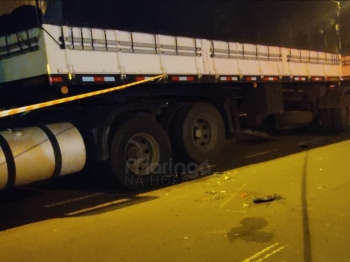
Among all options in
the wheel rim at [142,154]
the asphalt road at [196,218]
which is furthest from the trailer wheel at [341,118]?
the wheel rim at [142,154]

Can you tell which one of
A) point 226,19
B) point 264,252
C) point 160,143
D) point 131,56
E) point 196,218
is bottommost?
point 264,252

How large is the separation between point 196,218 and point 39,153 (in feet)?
7.97

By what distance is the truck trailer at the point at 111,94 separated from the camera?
6090mm

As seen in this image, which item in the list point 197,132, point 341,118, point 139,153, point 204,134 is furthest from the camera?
point 341,118

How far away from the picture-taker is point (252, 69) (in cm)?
957

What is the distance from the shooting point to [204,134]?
28.5 feet

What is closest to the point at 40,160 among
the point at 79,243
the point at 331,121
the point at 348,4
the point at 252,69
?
the point at 79,243

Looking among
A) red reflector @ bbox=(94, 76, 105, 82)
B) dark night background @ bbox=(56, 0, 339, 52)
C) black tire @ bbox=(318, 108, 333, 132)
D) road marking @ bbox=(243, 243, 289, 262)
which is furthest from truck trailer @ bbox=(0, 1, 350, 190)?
black tire @ bbox=(318, 108, 333, 132)

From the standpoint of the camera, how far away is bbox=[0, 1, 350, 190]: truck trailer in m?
6.09

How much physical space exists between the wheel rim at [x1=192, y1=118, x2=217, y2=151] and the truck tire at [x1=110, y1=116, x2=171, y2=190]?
100 centimetres

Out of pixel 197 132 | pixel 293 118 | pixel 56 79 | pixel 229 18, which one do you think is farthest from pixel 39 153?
pixel 293 118

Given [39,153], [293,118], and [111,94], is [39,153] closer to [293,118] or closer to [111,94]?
[111,94]

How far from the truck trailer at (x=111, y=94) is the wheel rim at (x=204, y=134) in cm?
2

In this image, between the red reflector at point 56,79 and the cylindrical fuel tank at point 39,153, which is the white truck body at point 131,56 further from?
the cylindrical fuel tank at point 39,153
